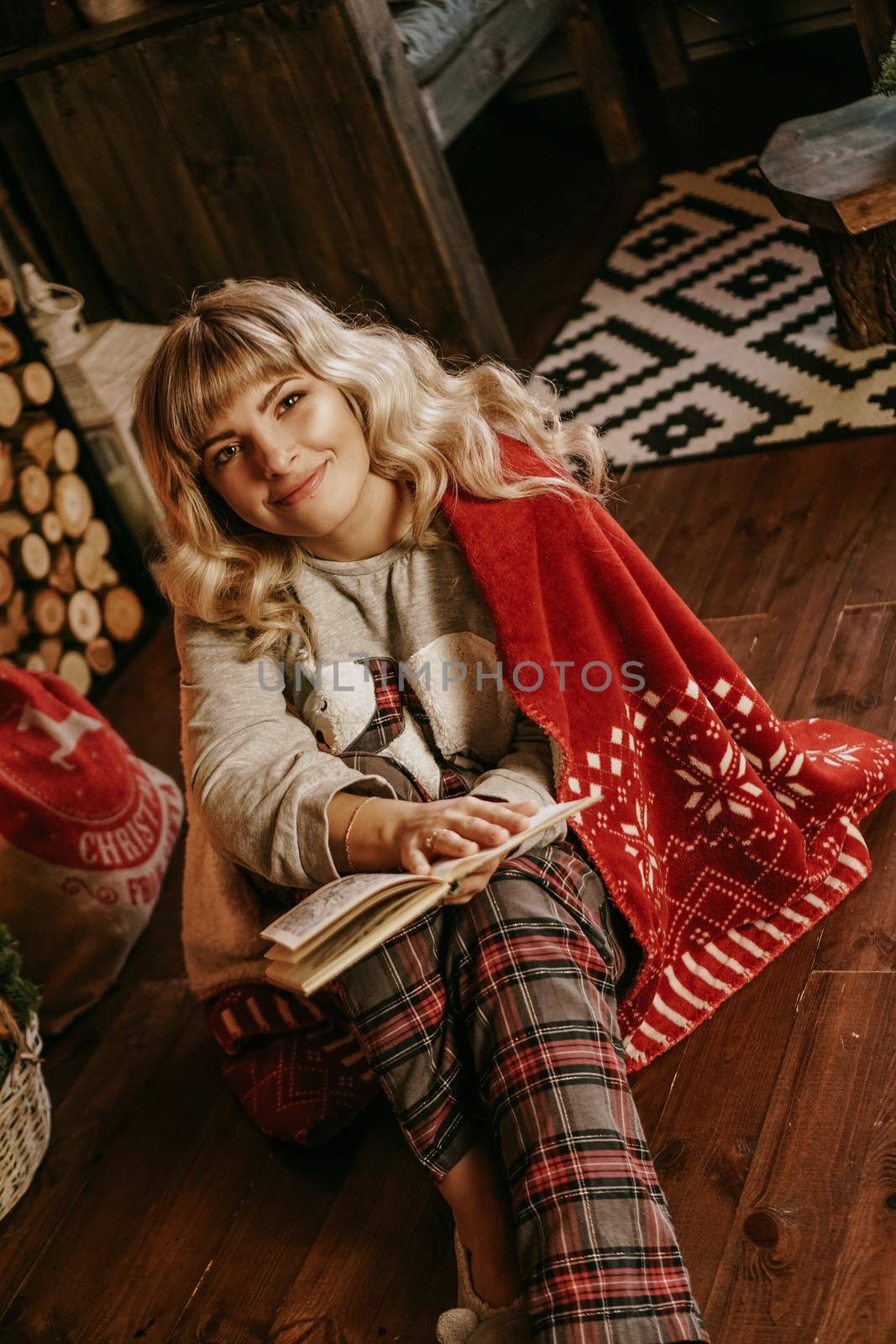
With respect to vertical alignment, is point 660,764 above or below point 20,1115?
above

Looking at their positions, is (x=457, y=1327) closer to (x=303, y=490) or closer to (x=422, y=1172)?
(x=422, y=1172)

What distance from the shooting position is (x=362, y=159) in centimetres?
281

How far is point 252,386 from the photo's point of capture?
134cm

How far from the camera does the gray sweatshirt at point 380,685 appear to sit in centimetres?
143

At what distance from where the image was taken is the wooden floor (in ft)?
4.02

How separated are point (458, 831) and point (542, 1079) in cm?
23

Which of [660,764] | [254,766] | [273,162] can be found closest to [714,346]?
[273,162]

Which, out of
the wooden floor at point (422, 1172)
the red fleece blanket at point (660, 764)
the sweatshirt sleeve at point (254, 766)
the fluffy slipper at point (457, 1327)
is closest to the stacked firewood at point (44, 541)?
the wooden floor at point (422, 1172)

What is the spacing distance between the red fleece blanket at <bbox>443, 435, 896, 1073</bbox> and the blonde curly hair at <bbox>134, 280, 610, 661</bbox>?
40 mm

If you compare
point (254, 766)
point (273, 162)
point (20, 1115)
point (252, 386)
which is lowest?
point (20, 1115)

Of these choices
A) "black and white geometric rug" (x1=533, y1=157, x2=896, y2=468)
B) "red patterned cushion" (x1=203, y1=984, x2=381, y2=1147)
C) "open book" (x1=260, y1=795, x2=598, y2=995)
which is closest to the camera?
"open book" (x1=260, y1=795, x2=598, y2=995)

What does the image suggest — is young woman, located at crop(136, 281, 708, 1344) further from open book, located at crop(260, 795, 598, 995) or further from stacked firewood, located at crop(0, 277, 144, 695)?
stacked firewood, located at crop(0, 277, 144, 695)

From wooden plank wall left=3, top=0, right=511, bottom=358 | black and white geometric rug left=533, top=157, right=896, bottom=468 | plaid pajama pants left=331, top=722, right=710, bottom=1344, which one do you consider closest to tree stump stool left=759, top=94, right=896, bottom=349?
black and white geometric rug left=533, top=157, right=896, bottom=468

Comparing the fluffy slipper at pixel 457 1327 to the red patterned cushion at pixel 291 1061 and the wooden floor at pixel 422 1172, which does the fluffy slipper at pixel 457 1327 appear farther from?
the red patterned cushion at pixel 291 1061
